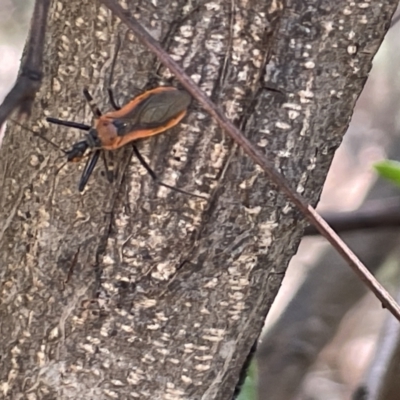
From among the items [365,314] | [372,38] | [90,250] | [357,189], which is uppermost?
[357,189]

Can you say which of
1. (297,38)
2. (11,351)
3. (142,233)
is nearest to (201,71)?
(297,38)

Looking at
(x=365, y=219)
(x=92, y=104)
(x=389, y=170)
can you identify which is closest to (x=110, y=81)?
(x=92, y=104)

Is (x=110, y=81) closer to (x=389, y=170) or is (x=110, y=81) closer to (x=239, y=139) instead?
(x=239, y=139)

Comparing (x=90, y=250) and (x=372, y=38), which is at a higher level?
(x=372, y=38)

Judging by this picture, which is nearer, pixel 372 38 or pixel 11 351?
pixel 372 38

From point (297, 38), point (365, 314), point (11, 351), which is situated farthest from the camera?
point (365, 314)

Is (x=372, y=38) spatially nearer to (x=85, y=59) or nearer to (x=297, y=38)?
(x=297, y=38)

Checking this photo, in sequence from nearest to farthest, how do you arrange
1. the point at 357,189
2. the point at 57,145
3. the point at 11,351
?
the point at 57,145 → the point at 11,351 → the point at 357,189
